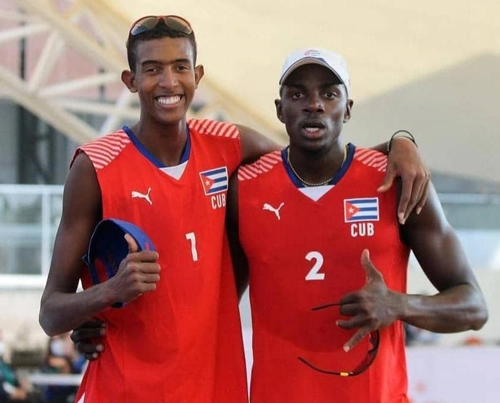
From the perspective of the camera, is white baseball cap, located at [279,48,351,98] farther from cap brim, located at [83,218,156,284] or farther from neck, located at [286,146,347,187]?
cap brim, located at [83,218,156,284]

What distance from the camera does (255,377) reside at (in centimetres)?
332

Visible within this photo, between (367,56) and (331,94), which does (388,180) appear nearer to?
(331,94)

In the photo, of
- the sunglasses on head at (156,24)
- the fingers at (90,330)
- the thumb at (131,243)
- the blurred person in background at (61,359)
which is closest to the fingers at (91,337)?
the fingers at (90,330)

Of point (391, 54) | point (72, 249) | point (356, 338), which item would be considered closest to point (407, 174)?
point (356, 338)

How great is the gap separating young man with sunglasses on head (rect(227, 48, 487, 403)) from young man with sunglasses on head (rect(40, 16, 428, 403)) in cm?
11

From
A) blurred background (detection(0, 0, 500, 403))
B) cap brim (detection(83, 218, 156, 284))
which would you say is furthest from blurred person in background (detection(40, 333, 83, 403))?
cap brim (detection(83, 218, 156, 284))

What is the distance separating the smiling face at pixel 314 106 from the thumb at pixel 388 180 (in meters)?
0.19

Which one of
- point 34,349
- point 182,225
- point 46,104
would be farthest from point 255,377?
point 46,104

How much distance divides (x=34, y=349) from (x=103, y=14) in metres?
3.32

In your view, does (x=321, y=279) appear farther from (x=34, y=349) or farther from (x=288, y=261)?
(x=34, y=349)

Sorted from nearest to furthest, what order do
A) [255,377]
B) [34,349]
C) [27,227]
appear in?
[255,377] < [34,349] < [27,227]

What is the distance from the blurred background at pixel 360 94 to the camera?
28.7 feet

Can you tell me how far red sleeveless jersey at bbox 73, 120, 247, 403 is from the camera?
318 centimetres

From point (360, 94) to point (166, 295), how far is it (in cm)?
693
